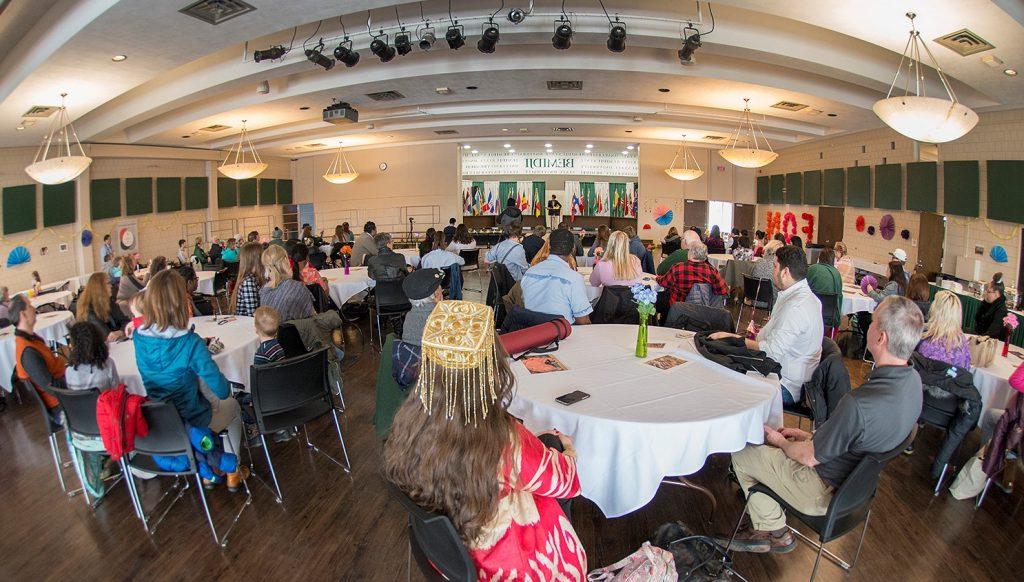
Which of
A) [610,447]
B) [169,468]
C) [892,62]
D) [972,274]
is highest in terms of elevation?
[892,62]

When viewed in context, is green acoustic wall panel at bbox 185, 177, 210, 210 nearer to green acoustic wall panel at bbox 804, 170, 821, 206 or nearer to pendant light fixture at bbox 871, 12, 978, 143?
pendant light fixture at bbox 871, 12, 978, 143

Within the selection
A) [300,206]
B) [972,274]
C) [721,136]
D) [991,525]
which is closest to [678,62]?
[991,525]

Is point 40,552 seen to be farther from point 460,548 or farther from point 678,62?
point 678,62

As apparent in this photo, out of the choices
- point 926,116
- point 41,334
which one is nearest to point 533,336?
point 926,116

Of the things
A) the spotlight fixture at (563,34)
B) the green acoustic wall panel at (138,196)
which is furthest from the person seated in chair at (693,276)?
the green acoustic wall panel at (138,196)

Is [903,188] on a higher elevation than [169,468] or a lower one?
higher

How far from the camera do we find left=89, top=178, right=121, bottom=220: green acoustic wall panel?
1163 cm

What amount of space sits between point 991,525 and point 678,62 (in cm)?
562

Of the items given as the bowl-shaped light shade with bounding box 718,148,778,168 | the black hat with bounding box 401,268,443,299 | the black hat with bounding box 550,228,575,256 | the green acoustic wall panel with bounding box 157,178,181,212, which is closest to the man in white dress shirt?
the black hat with bounding box 550,228,575,256

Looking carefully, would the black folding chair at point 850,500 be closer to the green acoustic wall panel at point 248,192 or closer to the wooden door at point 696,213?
the wooden door at point 696,213

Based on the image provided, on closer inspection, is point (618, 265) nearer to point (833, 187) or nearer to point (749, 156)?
point (749, 156)

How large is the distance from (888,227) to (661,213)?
707cm

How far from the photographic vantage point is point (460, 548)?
67.3 inches

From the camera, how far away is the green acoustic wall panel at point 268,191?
17481mm
